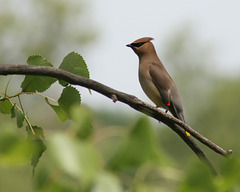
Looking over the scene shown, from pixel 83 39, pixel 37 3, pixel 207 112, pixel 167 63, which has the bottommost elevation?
pixel 207 112

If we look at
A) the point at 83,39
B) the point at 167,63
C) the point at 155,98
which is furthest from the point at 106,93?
the point at 167,63

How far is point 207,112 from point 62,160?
35.5 metres

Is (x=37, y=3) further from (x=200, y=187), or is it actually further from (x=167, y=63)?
(x=200, y=187)

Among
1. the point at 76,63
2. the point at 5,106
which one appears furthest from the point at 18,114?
the point at 76,63

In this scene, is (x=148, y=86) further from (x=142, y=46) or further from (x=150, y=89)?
(x=142, y=46)

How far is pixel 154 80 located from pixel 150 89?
0.09m

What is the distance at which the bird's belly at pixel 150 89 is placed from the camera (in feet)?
12.8

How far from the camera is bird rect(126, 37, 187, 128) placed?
12.8ft

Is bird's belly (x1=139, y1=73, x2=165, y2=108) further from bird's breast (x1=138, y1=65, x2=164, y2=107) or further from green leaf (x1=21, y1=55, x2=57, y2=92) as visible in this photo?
green leaf (x1=21, y1=55, x2=57, y2=92)

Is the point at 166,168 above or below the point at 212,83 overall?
above

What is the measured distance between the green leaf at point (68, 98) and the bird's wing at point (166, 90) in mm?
2384

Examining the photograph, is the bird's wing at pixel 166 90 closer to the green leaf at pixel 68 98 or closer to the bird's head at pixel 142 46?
the bird's head at pixel 142 46

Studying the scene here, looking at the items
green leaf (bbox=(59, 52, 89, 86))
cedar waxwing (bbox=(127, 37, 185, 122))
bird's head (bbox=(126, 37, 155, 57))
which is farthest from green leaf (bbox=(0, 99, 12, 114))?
bird's head (bbox=(126, 37, 155, 57))

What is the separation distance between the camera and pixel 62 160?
478mm
